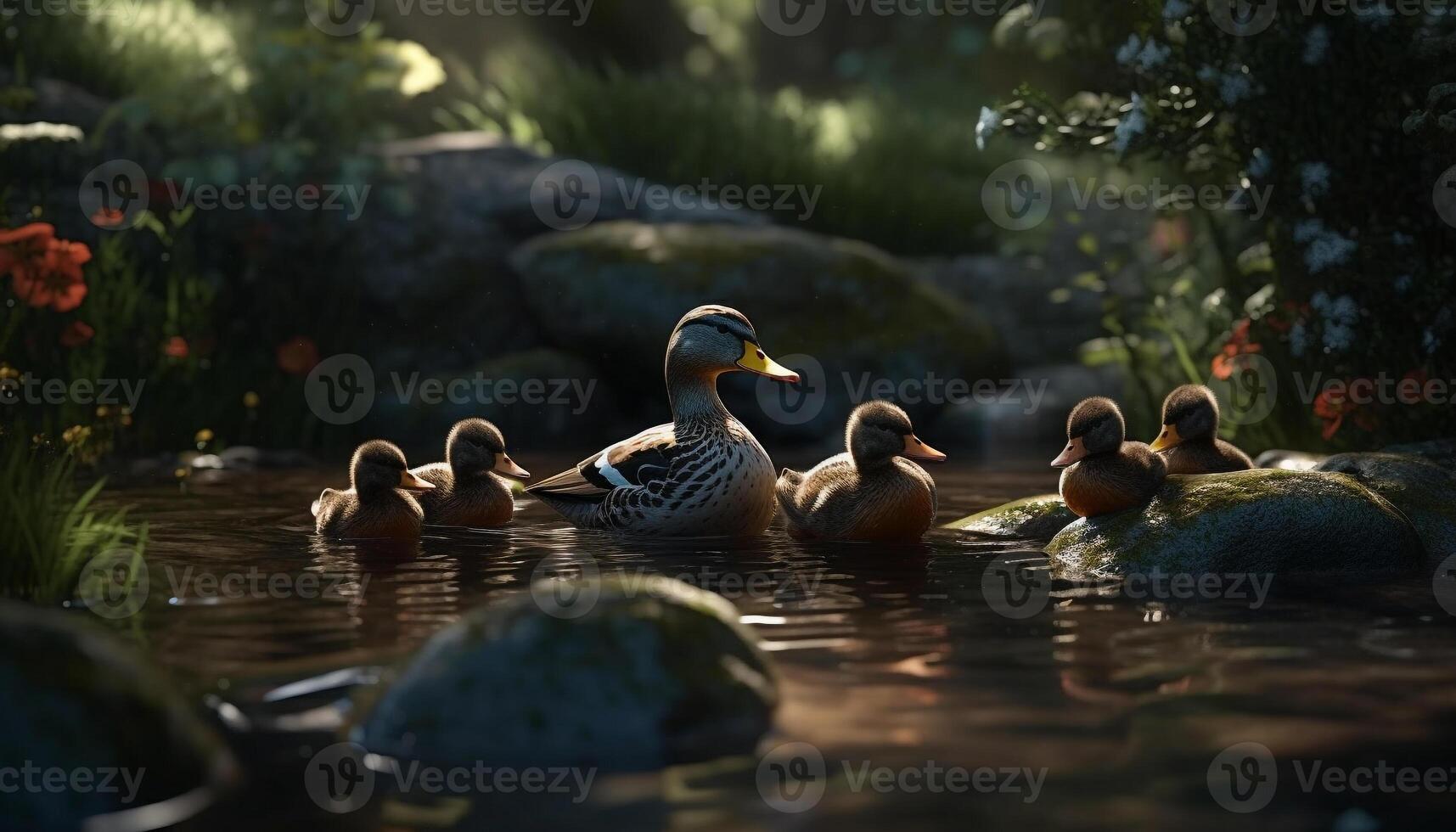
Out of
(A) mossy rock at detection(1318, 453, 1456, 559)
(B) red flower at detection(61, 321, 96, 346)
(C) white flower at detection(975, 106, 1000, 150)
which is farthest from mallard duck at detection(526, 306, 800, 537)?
(B) red flower at detection(61, 321, 96, 346)

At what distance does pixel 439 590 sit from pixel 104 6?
481 inches

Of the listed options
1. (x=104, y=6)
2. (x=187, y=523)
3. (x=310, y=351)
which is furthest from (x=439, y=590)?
(x=104, y=6)

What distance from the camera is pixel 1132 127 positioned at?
32.4 ft

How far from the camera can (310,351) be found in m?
14.8

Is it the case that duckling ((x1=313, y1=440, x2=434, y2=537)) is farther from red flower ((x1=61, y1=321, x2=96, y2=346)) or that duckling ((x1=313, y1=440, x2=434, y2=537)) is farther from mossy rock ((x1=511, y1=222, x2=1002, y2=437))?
mossy rock ((x1=511, y1=222, x2=1002, y2=437))

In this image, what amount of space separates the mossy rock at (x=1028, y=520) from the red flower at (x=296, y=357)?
735 cm

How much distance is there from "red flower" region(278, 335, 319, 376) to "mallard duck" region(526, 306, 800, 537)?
5553 mm

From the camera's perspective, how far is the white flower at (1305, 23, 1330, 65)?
958cm

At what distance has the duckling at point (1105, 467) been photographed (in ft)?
26.4

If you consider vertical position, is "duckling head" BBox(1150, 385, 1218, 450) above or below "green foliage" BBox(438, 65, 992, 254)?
below

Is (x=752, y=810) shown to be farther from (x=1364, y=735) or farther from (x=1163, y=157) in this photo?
(x=1163, y=157)

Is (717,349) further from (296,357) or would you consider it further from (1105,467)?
(296,357)

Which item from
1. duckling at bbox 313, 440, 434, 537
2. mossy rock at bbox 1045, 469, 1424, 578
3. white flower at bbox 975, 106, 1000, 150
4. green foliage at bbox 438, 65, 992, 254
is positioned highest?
green foliage at bbox 438, 65, 992, 254

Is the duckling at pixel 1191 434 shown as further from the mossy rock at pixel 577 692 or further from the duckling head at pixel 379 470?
the mossy rock at pixel 577 692
